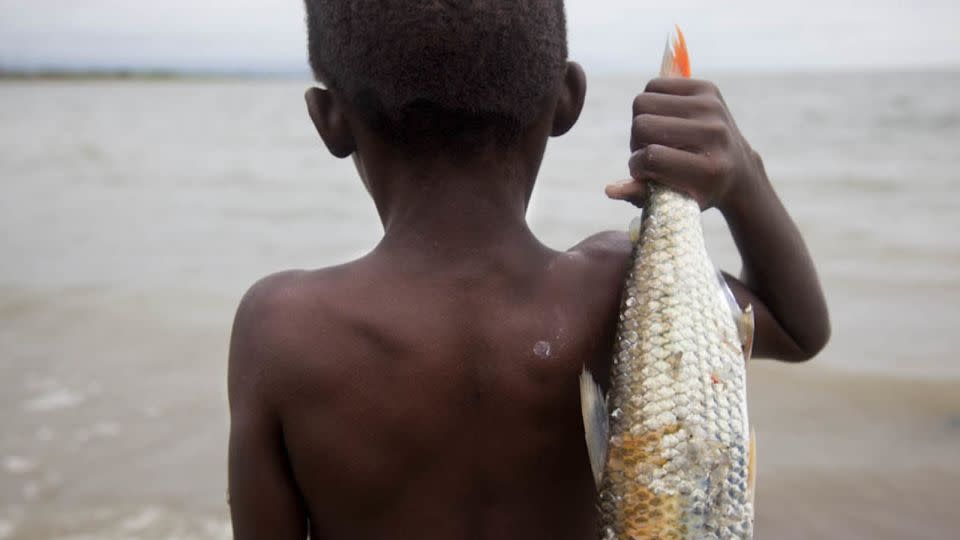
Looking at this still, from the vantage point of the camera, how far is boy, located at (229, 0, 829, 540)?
1527 millimetres

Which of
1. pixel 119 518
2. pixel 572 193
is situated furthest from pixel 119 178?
pixel 119 518

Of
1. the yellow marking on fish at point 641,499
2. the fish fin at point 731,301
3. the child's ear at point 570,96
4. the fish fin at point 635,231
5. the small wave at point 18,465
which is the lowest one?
the small wave at point 18,465

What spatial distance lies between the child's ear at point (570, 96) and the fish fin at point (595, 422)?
0.49m

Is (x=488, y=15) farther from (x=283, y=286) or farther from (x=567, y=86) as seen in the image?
(x=283, y=286)

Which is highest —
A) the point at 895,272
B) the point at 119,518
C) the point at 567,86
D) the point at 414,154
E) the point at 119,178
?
the point at 119,178

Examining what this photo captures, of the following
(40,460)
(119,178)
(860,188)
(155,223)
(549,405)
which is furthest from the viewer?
(119,178)

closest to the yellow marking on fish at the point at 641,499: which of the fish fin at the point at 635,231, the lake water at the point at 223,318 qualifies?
the fish fin at the point at 635,231

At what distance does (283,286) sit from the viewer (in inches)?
63.0

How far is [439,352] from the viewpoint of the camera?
1543mm

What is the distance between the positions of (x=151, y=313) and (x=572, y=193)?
22.7 ft

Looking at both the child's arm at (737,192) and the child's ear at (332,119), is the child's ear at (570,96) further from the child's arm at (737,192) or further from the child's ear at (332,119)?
the child's ear at (332,119)

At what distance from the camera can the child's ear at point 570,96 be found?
1.68 meters

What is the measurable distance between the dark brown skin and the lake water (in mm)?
2450

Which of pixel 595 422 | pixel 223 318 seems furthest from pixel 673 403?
pixel 223 318
